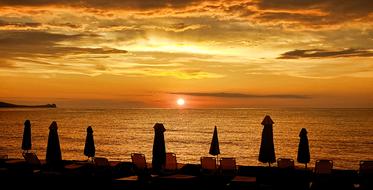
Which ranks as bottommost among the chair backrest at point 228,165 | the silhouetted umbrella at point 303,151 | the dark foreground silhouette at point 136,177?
the dark foreground silhouette at point 136,177

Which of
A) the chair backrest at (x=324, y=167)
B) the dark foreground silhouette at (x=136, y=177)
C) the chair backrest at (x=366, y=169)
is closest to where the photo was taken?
the dark foreground silhouette at (x=136, y=177)

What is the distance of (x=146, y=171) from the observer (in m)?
15.7

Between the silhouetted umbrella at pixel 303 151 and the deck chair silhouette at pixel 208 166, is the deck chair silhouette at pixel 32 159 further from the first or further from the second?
the silhouetted umbrella at pixel 303 151

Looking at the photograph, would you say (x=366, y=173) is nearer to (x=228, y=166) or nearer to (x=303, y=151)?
(x=303, y=151)

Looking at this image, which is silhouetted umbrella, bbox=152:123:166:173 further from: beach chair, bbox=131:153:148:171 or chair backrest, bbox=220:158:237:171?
chair backrest, bbox=220:158:237:171

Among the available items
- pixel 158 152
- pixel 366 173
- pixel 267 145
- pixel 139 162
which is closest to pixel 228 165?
pixel 267 145

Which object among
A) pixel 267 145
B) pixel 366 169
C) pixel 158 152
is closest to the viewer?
pixel 158 152

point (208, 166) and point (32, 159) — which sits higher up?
point (32, 159)

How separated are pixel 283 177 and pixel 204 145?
57.2 m

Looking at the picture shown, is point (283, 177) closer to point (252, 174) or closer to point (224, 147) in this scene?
point (252, 174)

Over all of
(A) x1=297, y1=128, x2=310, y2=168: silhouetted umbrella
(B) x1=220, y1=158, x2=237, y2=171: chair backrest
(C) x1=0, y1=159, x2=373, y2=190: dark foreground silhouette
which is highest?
(A) x1=297, y1=128, x2=310, y2=168: silhouetted umbrella

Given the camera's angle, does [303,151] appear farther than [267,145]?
Yes

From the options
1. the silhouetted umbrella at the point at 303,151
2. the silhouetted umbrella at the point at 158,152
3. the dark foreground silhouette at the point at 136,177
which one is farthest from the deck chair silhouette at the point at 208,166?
the silhouetted umbrella at the point at 303,151

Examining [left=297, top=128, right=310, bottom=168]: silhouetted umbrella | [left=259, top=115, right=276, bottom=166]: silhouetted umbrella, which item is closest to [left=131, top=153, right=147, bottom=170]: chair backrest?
[left=259, top=115, right=276, bottom=166]: silhouetted umbrella
